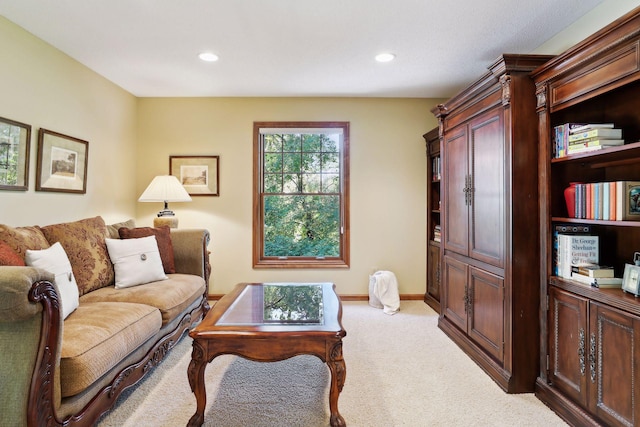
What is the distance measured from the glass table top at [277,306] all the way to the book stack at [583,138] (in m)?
1.74

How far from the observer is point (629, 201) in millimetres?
1612

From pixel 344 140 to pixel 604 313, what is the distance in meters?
2.94

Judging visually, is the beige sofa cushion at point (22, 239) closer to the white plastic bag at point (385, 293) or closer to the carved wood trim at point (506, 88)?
the white plastic bag at point (385, 293)

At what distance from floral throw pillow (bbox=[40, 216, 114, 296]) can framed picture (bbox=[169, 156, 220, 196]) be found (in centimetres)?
140

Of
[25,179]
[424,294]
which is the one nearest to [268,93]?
[25,179]

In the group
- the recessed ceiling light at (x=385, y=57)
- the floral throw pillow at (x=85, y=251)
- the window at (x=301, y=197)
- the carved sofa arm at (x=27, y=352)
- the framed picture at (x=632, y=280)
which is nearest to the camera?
the carved sofa arm at (x=27, y=352)

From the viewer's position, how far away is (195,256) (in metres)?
3.04

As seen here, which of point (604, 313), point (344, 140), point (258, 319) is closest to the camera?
point (604, 313)

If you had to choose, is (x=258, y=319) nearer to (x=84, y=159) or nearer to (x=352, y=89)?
(x=84, y=159)

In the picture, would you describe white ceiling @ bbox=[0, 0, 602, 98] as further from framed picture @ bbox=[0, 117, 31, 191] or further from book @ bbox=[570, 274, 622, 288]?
book @ bbox=[570, 274, 622, 288]

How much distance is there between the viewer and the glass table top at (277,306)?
5.89ft

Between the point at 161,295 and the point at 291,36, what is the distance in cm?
220

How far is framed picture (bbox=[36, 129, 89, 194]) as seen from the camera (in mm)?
2562

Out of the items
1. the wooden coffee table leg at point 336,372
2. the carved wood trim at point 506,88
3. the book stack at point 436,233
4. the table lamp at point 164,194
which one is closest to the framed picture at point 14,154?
the table lamp at point 164,194
